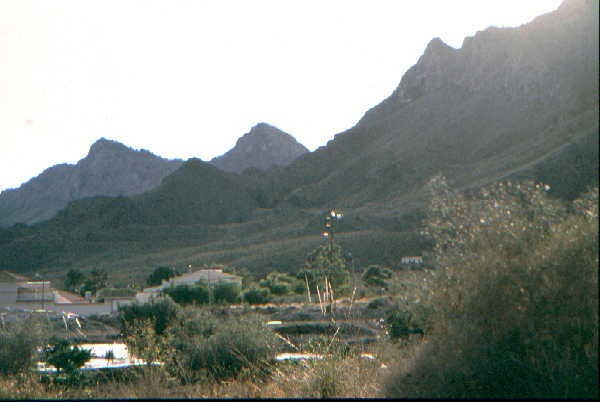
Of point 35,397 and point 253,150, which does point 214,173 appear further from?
point 35,397

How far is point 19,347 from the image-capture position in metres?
18.4

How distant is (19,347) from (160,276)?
53895 mm

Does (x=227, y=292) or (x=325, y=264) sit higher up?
(x=325, y=264)

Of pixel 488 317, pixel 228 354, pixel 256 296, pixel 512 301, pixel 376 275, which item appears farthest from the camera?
pixel 256 296

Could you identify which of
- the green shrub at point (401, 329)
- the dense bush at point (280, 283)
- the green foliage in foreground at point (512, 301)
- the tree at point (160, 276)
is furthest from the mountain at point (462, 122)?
the tree at point (160, 276)

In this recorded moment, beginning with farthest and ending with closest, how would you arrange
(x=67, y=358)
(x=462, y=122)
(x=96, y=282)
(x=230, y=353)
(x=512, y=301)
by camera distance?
(x=462, y=122) < (x=96, y=282) < (x=67, y=358) < (x=230, y=353) < (x=512, y=301)

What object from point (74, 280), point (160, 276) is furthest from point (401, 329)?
point (74, 280)

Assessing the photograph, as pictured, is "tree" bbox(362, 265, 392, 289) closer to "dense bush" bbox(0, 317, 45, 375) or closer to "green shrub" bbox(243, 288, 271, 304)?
"green shrub" bbox(243, 288, 271, 304)

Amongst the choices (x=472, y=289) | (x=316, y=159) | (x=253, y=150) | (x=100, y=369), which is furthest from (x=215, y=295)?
(x=253, y=150)

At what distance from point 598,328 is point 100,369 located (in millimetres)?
13277

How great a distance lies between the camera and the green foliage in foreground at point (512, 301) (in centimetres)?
927

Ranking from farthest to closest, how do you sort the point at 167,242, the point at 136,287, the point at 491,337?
the point at 167,242, the point at 136,287, the point at 491,337

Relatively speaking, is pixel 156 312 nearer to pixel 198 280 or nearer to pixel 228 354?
pixel 228 354

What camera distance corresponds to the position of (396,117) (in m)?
111
